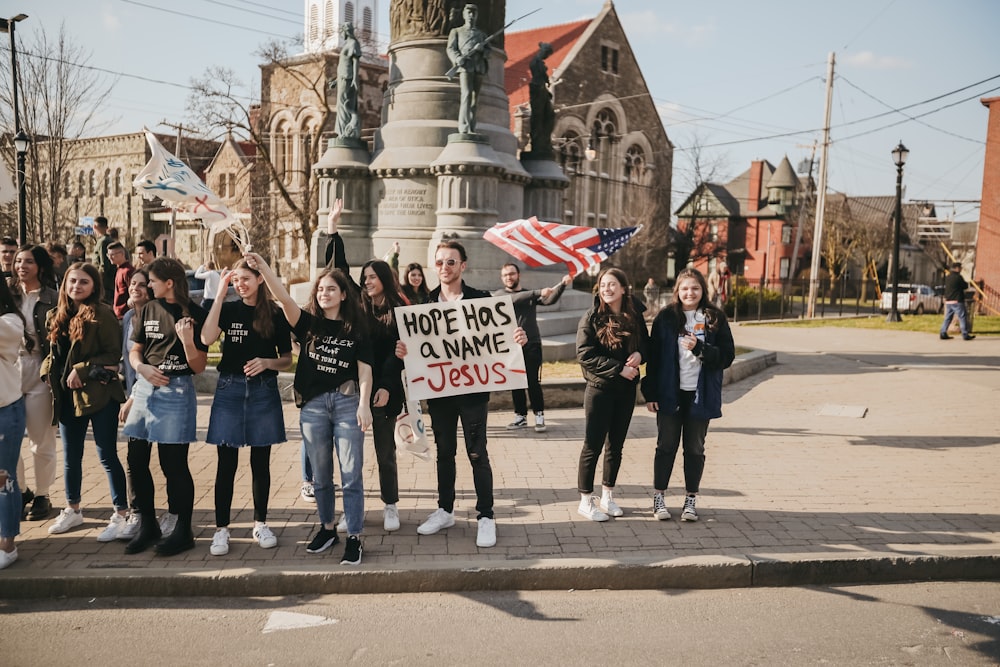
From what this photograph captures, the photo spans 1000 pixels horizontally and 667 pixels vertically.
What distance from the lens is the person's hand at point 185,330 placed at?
527 cm

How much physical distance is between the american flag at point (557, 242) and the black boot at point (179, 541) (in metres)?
3.59

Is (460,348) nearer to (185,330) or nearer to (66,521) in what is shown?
(185,330)

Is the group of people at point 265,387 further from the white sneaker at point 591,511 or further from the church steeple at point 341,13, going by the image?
the church steeple at point 341,13

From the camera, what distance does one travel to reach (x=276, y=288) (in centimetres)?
539

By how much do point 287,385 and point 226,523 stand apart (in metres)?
5.17

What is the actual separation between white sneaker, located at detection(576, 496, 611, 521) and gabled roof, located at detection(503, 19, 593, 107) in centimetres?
4328

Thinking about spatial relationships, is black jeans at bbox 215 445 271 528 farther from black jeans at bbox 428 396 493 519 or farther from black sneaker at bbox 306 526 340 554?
black jeans at bbox 428 396 493 519

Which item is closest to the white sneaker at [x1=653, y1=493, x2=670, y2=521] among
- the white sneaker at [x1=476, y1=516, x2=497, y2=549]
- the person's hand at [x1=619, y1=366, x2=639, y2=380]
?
the person's hand at [x1=619, y1=366, x2=639, y2=380]

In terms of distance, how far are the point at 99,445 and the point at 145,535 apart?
838mm

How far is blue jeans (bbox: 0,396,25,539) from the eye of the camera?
5148mm

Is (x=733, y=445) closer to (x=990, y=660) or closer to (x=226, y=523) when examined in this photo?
(x=990, y=660)

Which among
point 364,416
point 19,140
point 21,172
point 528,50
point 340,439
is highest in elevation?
point 528,50

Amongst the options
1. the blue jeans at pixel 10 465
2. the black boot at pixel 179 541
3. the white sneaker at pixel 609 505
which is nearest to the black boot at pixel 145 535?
the black boot at pixel 179 541

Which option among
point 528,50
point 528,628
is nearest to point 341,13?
point 528,50
